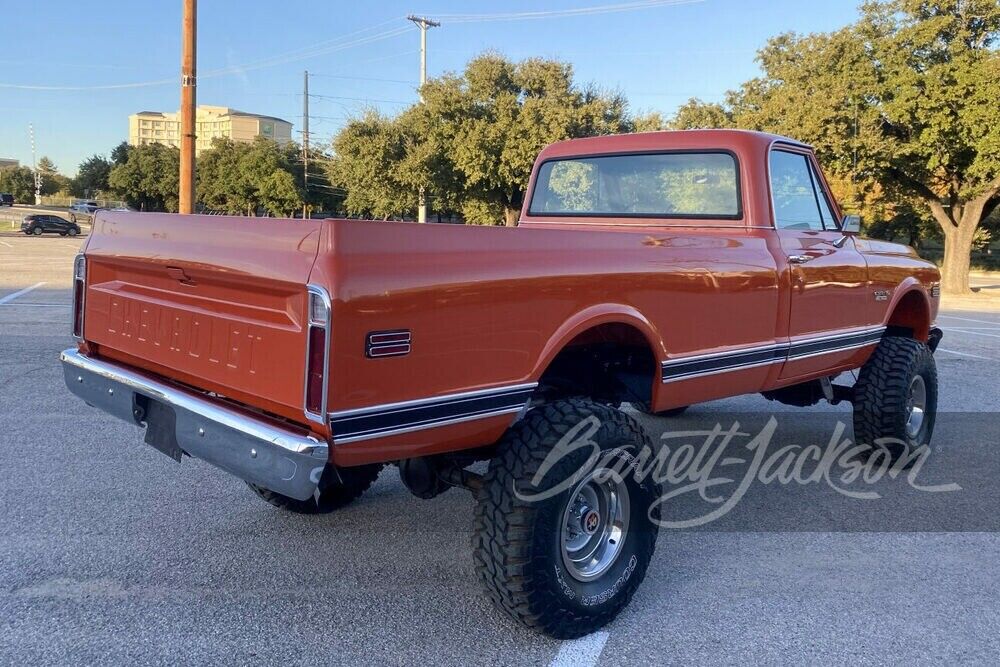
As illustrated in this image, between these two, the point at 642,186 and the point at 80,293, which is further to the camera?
the point at 642,186

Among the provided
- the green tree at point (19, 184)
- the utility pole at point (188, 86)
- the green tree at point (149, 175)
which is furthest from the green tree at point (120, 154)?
the utility pole at point (188, 86)

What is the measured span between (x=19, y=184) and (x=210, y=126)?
2503cm

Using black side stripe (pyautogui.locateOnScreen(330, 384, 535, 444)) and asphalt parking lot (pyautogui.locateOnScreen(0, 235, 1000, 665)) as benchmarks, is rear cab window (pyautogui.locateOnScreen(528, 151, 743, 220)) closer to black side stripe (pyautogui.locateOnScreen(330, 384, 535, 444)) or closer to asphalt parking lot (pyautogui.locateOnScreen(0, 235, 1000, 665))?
asphalt parking lot (pyautogui.locateOnScreen(0, 235, 1000, 665))

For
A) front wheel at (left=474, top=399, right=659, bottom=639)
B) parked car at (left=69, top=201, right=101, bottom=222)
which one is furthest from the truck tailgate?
parked car at (left=69, top=201, right=101, bottom=222)

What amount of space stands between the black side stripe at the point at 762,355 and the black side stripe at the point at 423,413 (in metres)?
0.99

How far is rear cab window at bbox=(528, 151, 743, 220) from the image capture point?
4.51 meters

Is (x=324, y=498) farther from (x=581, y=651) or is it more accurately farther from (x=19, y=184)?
(x=19, y=184)

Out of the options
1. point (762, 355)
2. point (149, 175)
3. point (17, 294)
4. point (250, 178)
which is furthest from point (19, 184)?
point (762, 355)

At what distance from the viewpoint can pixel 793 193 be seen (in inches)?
186

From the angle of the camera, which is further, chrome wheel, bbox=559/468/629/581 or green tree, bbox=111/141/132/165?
green tree, bbox=111/141/132/165

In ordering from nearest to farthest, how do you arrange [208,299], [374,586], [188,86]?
[208,299] → [374,586] → [188,86]

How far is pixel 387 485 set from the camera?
4.77m

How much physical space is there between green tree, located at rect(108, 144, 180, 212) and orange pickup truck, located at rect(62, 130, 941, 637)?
59.1 metres

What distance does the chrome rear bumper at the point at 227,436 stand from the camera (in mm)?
2480
